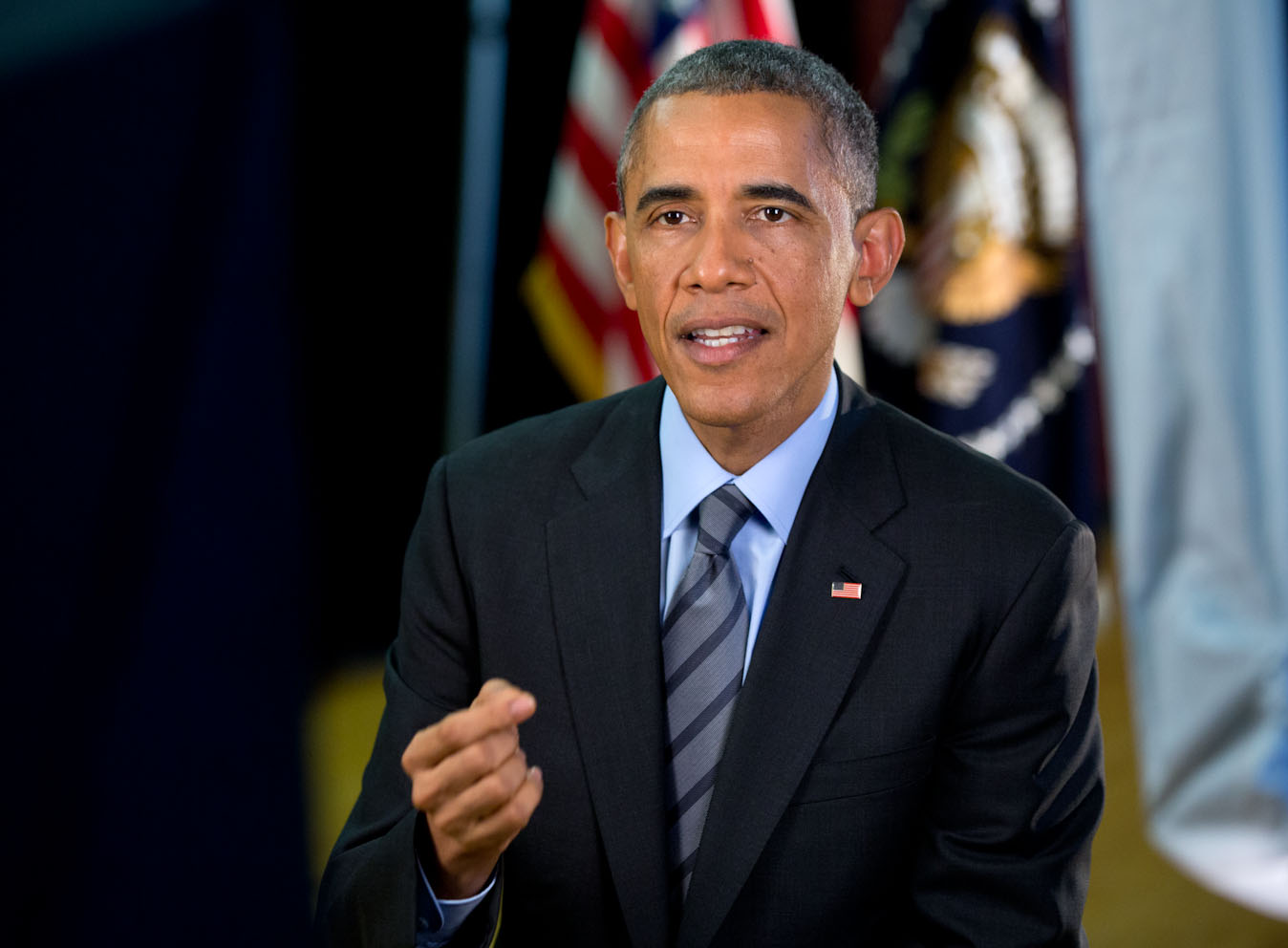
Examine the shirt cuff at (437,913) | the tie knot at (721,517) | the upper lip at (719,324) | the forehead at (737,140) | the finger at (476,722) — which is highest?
the forehead at (737,140)

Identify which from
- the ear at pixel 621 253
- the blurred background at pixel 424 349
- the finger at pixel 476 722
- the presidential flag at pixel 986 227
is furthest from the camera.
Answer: the presidential flag at pixel 986 227

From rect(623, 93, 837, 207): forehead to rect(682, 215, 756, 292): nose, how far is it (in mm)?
45

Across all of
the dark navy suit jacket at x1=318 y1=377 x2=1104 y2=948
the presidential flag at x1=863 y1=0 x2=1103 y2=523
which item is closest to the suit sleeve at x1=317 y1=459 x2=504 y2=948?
the dark navy suit jacket at x1=318 y1=377 x2=1104 y2=948

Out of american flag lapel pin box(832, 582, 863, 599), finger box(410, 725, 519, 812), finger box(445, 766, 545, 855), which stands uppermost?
american flag lapel pin box(832, 582, 863, 599)

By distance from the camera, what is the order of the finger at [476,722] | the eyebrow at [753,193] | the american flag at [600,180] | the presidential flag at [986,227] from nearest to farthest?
the finger at [476,722], the eyebrow at [753,193], the american flag at [600,180], the presidential flag at [986,227]

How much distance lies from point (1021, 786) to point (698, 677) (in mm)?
333

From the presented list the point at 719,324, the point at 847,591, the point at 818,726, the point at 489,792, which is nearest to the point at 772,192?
the point at 719,324

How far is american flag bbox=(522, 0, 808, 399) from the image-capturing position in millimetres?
3186

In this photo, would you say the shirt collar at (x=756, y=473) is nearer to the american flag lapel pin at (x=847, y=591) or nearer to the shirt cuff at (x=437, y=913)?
the american flag lapel pin at (x=847, y=591)

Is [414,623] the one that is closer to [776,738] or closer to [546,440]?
[546,440]

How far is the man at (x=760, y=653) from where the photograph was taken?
→ 1.17m

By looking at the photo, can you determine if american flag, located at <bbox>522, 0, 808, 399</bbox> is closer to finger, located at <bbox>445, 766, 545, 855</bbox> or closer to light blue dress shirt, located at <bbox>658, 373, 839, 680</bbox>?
light blue dress shirt, located at <bbox>658, 373, 839, 680</bbox>

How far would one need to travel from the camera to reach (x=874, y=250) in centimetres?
134

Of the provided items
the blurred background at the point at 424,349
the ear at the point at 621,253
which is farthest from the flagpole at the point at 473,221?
the ear at the point at 621,253
